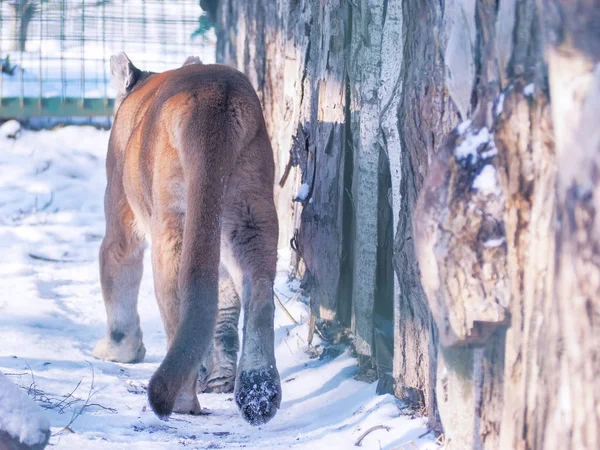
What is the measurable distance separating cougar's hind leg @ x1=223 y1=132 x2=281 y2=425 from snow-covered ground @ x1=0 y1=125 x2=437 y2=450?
16.1 inches

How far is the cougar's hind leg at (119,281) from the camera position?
4.78 metres

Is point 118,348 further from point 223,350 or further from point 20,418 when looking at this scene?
point 20,418

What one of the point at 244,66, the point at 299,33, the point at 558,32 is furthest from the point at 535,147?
the point at 244,66

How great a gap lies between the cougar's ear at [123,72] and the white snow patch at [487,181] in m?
3.78

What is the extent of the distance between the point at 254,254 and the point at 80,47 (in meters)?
8.76

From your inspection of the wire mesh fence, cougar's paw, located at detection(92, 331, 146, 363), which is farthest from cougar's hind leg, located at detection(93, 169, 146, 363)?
the wire mesh fence

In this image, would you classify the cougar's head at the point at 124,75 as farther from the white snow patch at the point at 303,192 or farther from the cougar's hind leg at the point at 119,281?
the white snow patch at the point at 303,192

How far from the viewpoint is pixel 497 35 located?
2.12m

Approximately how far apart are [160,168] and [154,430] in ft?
3.83

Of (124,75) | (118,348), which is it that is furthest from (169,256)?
(124,75)

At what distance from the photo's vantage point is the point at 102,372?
14.8ft

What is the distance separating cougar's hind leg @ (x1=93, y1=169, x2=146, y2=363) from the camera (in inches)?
188

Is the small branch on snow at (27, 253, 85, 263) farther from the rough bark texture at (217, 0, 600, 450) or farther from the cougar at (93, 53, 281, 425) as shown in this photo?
the rough bark texture at (217, 0, 600, 450)

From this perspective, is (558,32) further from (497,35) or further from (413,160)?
(413,160)
